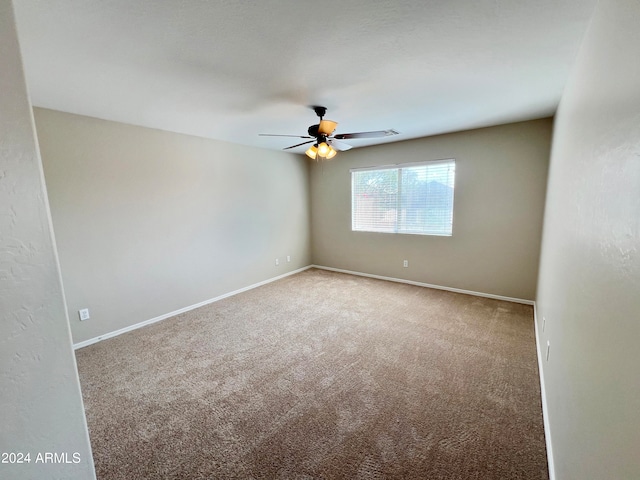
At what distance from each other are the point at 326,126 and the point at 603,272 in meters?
2.17

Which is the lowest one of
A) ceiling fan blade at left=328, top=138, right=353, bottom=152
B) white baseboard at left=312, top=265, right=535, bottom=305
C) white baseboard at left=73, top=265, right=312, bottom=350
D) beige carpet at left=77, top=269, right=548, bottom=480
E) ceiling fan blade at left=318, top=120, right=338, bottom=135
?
beige carpet at left=77, top=269, right=548, bottom=480

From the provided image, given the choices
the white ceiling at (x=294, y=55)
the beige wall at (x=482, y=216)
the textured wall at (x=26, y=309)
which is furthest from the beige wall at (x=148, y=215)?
the textured wall at (x=26, y=309)

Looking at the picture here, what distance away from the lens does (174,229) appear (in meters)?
3.52

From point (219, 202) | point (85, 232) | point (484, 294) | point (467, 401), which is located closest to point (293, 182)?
point (219, 202)

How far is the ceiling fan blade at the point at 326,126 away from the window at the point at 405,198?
2162 mm

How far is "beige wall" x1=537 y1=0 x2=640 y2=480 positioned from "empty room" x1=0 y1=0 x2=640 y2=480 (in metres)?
0.02

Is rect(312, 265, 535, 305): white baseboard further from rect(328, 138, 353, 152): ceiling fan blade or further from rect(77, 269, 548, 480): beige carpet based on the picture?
rect(328, 138, 353, 152): ceiling fan blade

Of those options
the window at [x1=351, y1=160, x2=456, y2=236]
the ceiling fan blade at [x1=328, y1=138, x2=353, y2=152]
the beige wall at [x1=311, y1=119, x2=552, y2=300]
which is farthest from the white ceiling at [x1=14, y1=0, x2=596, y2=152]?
the window at [x1=351, y1=160, x2=456, y2=236]

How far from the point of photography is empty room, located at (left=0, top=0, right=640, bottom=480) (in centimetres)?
80

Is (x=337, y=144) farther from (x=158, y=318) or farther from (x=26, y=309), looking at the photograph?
(x=158, y=318)

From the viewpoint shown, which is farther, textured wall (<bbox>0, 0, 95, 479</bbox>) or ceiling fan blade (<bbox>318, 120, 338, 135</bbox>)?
ceiling fan blade (<bbox>318, 120, 338, 135</bbox>)

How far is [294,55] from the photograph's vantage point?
1705mm

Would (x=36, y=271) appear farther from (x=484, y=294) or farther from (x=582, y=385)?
(x=484, y=294)

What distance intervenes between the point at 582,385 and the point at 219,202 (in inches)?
160
